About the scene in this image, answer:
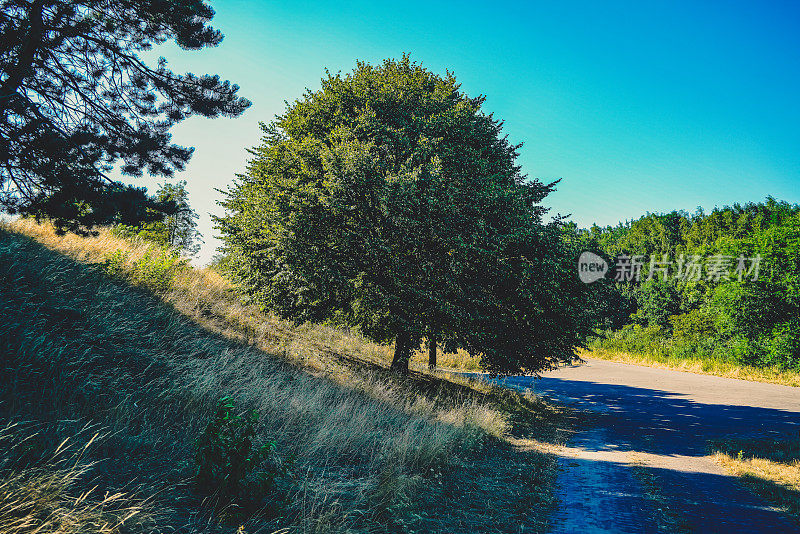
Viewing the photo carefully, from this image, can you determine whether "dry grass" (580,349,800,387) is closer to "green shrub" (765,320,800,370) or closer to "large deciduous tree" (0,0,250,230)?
"green shrub" (765,320,800,370)

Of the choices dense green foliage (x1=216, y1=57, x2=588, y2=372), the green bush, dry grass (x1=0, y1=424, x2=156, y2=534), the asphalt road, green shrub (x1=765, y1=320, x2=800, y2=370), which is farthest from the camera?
green shrub (x1=765, y1=320, x2=800, y2=370)

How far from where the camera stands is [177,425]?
5316 millimetres

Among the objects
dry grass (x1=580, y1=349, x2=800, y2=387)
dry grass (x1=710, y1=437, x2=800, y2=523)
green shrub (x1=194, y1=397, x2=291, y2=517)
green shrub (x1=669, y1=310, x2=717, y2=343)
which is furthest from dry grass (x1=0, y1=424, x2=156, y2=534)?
green shrub (x1=669, y1=310, x2=717, y2=343)

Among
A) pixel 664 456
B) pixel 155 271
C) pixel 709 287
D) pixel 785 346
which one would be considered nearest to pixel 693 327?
pixel 709 287

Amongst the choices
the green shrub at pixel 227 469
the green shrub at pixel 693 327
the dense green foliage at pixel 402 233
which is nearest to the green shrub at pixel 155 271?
the dense green foliage at pixel 402 233

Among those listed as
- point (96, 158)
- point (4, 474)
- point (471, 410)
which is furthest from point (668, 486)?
point (96, 158)

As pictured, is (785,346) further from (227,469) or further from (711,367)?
(227,469)

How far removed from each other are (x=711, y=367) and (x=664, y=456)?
93.3 ft

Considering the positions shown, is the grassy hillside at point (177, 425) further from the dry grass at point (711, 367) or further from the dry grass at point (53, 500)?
the dry grass at point (711, 367)

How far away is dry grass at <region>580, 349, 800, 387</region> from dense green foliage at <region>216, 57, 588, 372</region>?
14.4 m

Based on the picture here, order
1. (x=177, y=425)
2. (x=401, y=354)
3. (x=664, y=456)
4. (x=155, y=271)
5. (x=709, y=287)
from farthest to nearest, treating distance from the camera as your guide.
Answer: (x=709, y=287) → (x=401, y=354) → (x=155, y=271) → (x=664, y=456) → (x=177, y=425)

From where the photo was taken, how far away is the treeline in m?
28.5

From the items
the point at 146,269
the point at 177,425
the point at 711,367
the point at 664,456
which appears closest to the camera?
the point at 177,425

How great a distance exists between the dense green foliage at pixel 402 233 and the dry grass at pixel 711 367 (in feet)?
47.3
